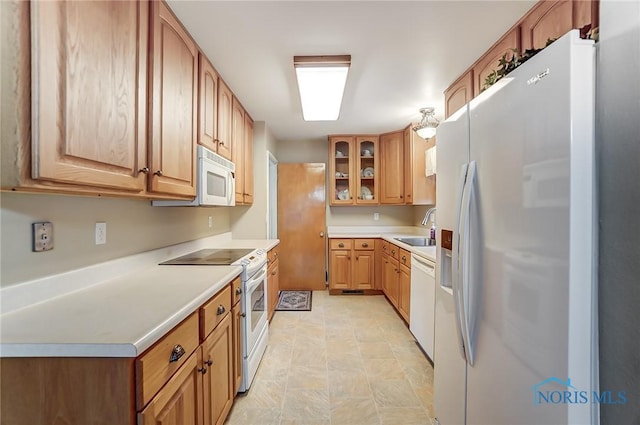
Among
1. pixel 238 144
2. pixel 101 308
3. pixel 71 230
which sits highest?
pixel 238 144

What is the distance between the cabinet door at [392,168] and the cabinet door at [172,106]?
2.78m

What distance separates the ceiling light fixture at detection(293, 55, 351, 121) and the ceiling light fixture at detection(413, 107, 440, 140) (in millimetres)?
Result: 919

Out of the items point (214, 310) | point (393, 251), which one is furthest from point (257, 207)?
point (214, 310)

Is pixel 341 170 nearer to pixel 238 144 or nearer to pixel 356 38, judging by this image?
pixel 238 144

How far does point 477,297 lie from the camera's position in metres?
1.01

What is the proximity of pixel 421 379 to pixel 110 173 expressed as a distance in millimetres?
2283

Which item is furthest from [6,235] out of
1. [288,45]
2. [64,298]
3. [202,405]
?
[288,45]

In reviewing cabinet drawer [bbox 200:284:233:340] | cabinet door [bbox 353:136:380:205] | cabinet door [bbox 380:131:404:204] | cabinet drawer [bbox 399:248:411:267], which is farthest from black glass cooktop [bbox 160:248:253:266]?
cabinet door [bbox 380:131:404:204]

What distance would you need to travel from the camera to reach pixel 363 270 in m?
3.74

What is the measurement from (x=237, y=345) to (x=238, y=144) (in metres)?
1.80

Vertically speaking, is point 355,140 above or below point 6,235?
above

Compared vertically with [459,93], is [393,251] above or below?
below

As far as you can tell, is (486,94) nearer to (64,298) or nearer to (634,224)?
(634,224)

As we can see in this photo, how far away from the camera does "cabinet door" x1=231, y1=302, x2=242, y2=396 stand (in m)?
1.58
